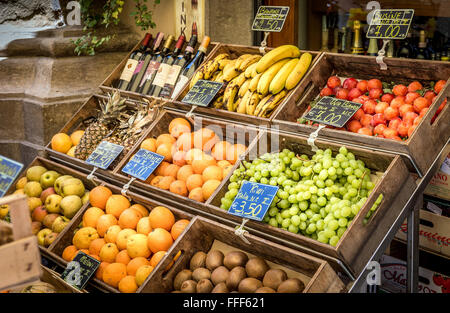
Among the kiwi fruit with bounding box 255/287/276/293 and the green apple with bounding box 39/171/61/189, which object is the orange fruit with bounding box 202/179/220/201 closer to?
the kiwi fruit with bounding box 255/287/276/293

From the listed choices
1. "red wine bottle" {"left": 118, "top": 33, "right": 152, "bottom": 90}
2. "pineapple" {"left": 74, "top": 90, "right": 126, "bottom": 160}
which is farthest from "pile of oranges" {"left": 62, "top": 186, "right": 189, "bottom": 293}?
"red wine bottle" {"left": 118, "top": 33, "right": 152, "bottom": 90}

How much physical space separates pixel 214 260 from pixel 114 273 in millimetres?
517

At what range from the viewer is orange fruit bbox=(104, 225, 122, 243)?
2439 mm

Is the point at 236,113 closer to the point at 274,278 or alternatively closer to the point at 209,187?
the point at 209,187

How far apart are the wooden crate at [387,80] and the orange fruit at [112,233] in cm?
104

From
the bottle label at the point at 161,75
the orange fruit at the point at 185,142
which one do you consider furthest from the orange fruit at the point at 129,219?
the bottle label at the point at 161,75

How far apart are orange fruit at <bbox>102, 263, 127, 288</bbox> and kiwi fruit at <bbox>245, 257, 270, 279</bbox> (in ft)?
2.12

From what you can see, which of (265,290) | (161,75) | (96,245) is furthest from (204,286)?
(161,75)

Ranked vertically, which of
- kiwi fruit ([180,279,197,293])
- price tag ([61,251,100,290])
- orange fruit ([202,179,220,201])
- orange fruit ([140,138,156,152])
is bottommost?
price tag ([61,251,100,290])

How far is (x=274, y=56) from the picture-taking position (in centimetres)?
292

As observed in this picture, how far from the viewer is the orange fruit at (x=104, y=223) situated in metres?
2.51

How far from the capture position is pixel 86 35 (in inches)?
159

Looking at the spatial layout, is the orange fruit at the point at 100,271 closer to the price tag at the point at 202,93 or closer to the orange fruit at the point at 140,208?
the orange fruit at the point at 140,208
